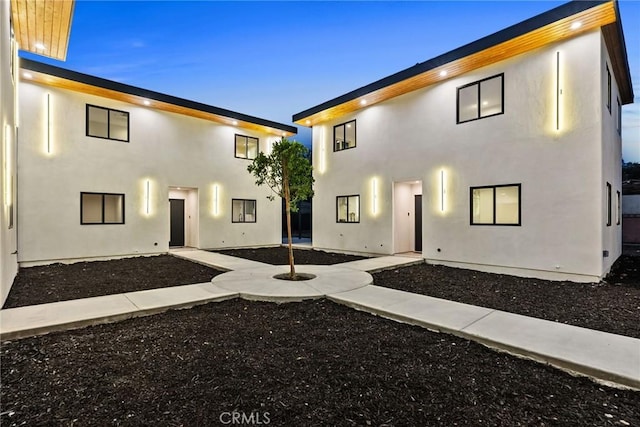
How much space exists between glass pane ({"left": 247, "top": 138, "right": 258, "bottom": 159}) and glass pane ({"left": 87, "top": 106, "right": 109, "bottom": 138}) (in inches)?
211

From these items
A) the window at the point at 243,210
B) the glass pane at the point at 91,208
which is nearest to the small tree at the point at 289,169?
the glass pane at the point at 91,208

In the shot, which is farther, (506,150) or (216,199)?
(216,199)

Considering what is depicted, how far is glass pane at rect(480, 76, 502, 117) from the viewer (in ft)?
26.4

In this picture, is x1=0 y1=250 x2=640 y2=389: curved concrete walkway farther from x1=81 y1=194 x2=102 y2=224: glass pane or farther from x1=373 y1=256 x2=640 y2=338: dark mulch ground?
x1=81 y1=194 x2=102 y2=224: glass pane

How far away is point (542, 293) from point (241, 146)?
12.0 metres

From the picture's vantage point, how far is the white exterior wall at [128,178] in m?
8.84

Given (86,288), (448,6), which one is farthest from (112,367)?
(448,6)

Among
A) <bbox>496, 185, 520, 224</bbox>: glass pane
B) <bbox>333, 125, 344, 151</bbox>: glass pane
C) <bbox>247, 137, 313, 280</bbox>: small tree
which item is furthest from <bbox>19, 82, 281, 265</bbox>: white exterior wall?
<bbox>496, 185, 520, 224</bbox>: glass pane

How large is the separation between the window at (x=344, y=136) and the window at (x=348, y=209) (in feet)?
6.68

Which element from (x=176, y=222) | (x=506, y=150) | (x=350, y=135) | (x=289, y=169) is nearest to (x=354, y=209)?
(x=350, y=135)

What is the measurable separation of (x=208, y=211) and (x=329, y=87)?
73.7 metres

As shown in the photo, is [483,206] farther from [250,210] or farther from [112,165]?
[112,165]

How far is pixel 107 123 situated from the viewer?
408 inches

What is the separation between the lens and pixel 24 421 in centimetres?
224
